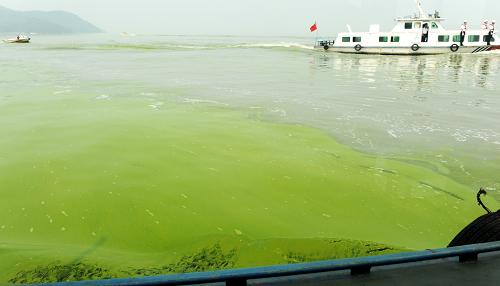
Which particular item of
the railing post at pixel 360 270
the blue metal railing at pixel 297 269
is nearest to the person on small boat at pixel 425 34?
the blue metal railing at pixel 297 269

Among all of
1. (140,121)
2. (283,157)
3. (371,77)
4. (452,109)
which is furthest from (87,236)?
(371,77)

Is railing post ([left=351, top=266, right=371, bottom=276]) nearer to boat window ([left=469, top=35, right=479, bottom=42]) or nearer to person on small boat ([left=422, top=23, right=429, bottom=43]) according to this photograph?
person on small boat ([left=422, top=23, right=429, bottom=43])

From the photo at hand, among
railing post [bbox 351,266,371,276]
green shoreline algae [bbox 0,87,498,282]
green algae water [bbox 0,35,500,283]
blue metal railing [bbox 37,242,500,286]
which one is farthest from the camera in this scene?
green shoreline algae [bbox 0,87,498,282]

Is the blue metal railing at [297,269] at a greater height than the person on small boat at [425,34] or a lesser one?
lesser

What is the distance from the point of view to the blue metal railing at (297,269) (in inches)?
107

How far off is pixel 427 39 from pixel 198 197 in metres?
43.6

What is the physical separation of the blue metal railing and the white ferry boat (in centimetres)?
4419

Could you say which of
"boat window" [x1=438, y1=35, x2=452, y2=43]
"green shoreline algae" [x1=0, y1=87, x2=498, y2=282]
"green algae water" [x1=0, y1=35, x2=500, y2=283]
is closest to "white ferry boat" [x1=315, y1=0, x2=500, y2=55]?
"boat window" [x1=438, y1=35, x2=452, y2=43]

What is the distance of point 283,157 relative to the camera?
29.7 ft

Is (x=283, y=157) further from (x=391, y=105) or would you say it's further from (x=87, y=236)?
(x=391, y=105)

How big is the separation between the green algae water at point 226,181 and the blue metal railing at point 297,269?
2.11m

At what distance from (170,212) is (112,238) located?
1.03m

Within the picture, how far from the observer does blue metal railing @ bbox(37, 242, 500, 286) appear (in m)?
2.71

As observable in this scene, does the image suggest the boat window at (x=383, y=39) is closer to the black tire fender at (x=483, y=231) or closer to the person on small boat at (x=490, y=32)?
the person on small boat at (x=490, y=32)
